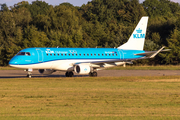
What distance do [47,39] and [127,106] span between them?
57.6m

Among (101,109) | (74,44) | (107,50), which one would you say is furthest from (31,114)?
(74,44)

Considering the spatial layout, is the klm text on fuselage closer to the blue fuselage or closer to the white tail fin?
the white tail fin

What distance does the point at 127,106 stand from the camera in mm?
14227

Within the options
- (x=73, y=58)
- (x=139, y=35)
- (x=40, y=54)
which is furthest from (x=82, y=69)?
(x=139, y=35)

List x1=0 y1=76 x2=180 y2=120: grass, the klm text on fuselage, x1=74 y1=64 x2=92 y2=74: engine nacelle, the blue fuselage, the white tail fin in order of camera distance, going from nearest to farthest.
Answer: x1=0 y1=76 x2=180 y2=120: grass
the blue fuselage
x1=74 y1=64 x2=92 y2=74: engine nacelle
the white tail fin
the klm text on fuselage

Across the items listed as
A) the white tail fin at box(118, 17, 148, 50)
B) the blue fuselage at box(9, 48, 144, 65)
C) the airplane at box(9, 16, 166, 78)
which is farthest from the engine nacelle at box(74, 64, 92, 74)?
the white tail fin at box(118, 17, 148, 50)

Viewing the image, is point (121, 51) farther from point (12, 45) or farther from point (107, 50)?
point (12, 45)

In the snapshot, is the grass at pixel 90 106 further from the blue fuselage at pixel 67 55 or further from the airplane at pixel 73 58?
the airplane at pixel 73 58

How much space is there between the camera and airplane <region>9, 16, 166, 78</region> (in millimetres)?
33034

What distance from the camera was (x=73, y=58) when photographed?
35.7m

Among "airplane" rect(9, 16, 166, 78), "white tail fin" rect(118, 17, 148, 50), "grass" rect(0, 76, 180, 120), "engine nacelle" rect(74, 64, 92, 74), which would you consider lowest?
"grass" rect(0, 76, 180, 120)

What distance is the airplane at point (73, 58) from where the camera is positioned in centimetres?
3303

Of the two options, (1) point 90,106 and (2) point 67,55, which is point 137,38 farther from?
(1) point 90,106

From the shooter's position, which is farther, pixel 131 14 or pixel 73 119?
pixel 131 14
